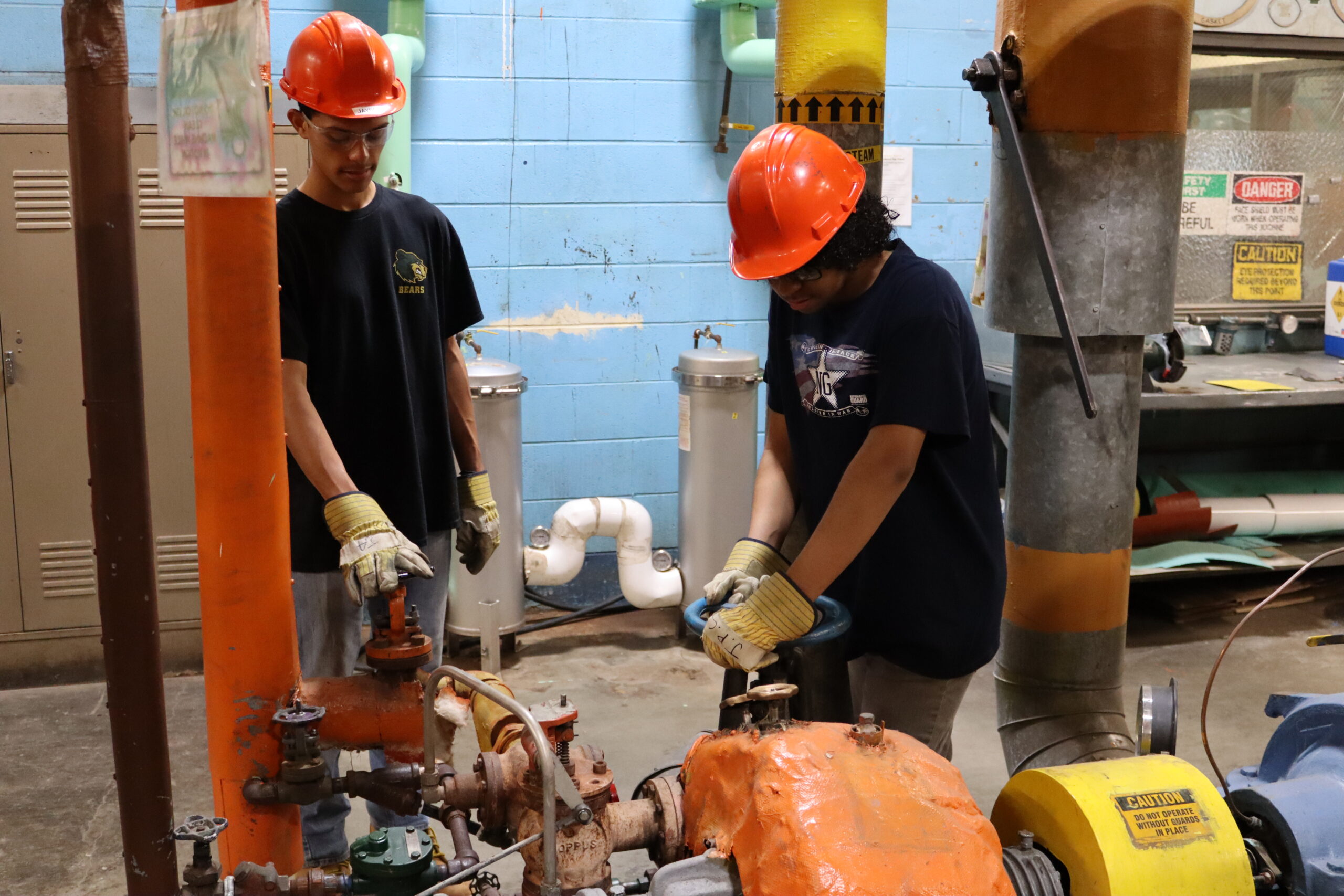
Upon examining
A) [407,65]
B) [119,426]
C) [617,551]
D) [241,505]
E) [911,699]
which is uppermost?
[407,65]

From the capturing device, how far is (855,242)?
167 cm

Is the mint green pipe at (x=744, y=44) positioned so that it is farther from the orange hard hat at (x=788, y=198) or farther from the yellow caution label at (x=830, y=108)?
the orange hard hat at (x=788, y=198)

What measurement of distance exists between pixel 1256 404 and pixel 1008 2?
2244 mm

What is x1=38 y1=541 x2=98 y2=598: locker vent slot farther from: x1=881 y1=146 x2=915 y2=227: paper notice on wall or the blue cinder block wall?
x1=881 y1=146 x2=915 y2=227: paper notice on wall

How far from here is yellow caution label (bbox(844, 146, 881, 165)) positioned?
6.91 feet

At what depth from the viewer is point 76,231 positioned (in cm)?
119

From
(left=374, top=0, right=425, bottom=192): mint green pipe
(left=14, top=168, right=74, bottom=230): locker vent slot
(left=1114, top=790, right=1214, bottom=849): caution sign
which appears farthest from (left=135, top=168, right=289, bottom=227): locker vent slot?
(left=1114, top=790, right=1214, bottom=849): caution sign

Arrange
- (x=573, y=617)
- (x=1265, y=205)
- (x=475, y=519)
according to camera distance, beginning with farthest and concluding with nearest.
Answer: (x=1265, y=205) < (x=573, y=617) < (x=475, y=519)

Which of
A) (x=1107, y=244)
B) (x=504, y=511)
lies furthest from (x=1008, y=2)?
(x=504, y=511)

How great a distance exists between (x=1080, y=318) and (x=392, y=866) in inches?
54.0

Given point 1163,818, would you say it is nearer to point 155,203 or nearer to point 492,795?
point 492,795

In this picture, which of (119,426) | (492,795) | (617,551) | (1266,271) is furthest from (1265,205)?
(119,426)

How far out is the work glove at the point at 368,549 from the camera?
1.72m

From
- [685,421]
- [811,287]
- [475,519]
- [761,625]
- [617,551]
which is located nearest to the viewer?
[761,625]
